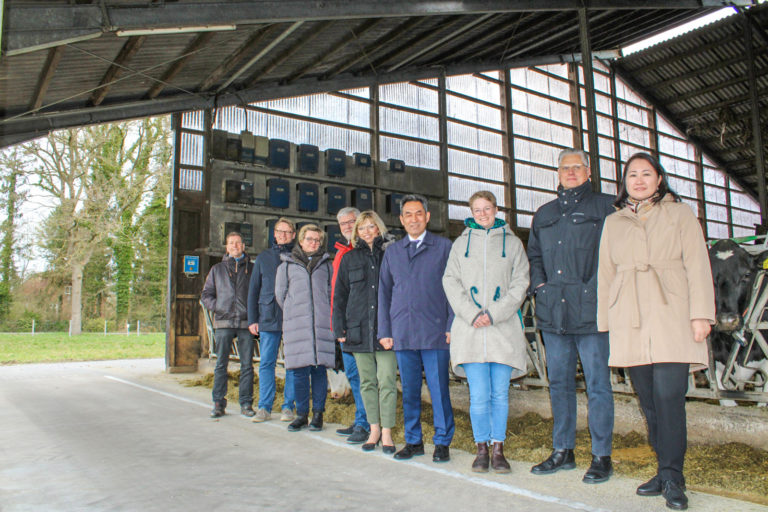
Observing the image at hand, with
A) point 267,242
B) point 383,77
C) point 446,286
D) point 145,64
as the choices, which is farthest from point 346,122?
point 446,286

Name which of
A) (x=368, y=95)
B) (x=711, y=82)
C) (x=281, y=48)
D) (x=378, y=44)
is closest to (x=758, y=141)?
(x=711, y=82)

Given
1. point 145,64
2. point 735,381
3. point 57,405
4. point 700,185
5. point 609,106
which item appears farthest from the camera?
point 700,185

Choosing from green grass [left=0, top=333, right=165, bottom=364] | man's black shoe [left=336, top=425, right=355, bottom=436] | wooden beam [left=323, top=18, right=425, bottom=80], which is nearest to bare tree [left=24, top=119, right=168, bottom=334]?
green grass [left=0, top=333, right=165, bottom=364]

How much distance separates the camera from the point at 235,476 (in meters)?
3.19

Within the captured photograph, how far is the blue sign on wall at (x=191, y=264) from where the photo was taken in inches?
414

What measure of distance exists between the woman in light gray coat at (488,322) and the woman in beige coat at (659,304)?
53 centimetres

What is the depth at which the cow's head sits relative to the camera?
12.7ft

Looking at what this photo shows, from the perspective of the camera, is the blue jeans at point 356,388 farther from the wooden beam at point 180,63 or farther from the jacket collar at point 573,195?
the wooden beam at point 180,63

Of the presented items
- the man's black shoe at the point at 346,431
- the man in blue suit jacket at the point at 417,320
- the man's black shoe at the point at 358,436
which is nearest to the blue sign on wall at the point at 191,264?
the man's black shoe at the point at 346,431

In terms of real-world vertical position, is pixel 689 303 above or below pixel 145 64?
below

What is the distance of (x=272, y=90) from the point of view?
1187 cm

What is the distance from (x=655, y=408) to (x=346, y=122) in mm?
11344

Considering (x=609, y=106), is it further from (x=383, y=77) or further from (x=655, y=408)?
(x=655, y=408)

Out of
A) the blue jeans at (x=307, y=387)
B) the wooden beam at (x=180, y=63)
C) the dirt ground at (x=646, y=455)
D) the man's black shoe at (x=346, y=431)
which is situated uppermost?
the wooden beam at (x=180, y=63)
